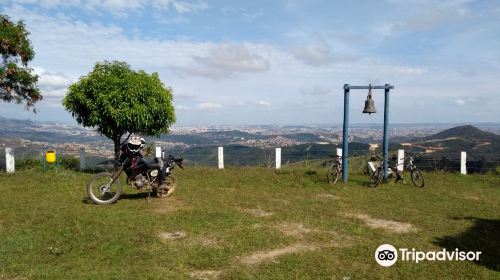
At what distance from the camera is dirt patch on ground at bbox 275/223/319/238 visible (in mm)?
7914

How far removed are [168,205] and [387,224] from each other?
5.18 metres

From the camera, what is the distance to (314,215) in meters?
9.56

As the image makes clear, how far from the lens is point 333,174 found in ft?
48.6

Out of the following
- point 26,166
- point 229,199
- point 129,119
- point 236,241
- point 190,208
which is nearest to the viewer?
point 236,241

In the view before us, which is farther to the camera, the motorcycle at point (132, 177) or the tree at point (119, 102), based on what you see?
the tree at point (119, 102)

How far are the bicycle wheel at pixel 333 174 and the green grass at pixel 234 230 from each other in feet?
2.65

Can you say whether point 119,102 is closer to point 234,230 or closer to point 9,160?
point 9,160

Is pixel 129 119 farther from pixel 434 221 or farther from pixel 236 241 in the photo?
pixel 434 221

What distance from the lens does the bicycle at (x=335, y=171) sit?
578 inches

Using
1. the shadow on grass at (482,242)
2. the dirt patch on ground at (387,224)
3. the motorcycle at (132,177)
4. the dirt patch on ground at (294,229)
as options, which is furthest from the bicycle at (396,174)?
the motorcycle at (132,177)

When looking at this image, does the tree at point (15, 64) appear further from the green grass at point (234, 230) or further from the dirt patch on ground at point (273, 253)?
the dirt patch on ground at point (273, 253)

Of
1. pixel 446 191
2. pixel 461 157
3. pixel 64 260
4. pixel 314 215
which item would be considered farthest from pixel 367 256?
pixel 461 157

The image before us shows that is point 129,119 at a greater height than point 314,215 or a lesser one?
greater

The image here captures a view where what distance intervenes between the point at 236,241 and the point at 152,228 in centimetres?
181
